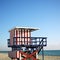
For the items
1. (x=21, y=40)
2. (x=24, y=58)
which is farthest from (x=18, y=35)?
(x=24, y=58)

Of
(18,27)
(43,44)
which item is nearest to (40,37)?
(43,44)

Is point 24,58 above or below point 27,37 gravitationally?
below

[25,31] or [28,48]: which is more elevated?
[25,31]

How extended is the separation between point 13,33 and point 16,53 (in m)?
3.08

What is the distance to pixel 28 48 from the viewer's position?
30.8m

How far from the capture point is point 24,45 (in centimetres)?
2997

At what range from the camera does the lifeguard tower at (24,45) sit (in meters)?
29.9

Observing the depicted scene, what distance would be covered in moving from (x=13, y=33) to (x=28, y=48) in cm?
269

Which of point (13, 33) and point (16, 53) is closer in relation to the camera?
point (16, 53)

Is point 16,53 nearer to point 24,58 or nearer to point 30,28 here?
point 24,58

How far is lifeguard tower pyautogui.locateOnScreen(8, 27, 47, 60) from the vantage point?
2993 centimetres

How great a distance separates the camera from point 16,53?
97.0 ft

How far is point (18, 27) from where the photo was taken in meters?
30.5

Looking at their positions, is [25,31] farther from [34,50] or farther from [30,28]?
[34,50]
